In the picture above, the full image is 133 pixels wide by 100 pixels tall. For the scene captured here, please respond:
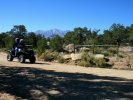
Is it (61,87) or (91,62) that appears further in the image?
(91,62)

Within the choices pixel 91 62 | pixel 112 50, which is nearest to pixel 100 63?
pixel 91 62

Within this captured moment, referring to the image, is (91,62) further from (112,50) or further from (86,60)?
(112,50)

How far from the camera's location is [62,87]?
12625 mm

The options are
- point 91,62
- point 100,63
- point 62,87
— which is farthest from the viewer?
point 91,62

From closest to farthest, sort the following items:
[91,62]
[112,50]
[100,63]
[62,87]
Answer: [62,87], [100,63], [91,62], [112,50]

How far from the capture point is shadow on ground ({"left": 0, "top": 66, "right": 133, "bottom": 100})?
36.4 ft

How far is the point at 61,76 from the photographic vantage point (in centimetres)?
1572

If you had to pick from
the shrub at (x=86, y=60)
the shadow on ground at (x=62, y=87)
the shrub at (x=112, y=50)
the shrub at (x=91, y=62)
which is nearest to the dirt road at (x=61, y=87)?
the shadow on ground at (x=62, y=87)

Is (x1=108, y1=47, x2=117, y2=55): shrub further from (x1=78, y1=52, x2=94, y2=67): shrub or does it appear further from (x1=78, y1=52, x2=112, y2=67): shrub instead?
(x1=78, y1=52, x2=112, y2=67): shrub

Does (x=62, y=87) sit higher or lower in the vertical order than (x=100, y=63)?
lower

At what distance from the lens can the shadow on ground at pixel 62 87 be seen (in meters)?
11.1

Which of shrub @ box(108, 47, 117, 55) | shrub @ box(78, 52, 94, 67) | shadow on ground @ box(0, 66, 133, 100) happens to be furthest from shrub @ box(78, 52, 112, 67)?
shrub @ box(108, 47, 117, 55)

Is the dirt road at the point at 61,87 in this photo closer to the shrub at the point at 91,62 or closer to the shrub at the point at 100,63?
the shrub at the point at 91,62

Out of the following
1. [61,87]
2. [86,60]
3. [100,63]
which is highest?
[86,60]
